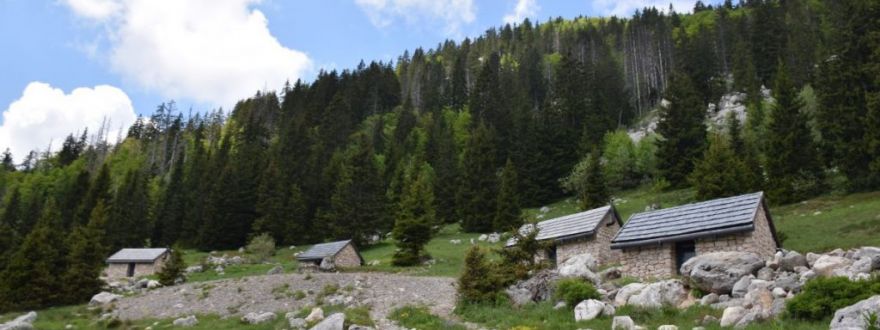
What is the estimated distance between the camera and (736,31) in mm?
100188

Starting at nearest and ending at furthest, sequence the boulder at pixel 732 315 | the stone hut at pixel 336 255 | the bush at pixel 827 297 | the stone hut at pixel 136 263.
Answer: the bush at pixel 827 297
the boulder at pixel 732 315
the stone hut at pixel 336 255
the stone hut at pixel 136 263

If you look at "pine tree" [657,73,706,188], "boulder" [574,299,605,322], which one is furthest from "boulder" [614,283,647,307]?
"pine tree" [657,73,706,188]

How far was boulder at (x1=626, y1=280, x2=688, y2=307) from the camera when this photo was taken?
Result: 17.8 meters

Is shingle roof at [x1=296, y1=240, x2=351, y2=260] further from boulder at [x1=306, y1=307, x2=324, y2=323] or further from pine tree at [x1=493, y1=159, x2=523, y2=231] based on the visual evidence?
boulder at [x1=306, y1=307, x2=324, y2=323]

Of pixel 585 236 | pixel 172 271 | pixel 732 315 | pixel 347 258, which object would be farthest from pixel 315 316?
pixel 172 271

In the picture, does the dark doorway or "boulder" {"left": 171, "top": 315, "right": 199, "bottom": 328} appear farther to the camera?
"boulder" {"left": 171, "top": 315, "right": 199, "bottom": 328}

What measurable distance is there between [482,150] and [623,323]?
179ft

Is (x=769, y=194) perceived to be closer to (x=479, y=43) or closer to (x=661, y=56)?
(x=661, y=56)

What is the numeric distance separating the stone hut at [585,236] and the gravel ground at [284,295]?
7119 mm

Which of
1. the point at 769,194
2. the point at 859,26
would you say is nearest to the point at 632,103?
the point at 859,26

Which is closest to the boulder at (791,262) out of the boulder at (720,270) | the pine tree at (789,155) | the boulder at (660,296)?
the boulder at (720,270)

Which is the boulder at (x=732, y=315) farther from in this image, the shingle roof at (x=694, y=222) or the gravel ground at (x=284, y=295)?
the gravel ground at (x=284, y=295)

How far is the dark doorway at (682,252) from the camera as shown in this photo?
24.4 m

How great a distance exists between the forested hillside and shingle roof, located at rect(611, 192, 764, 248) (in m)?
15.2
